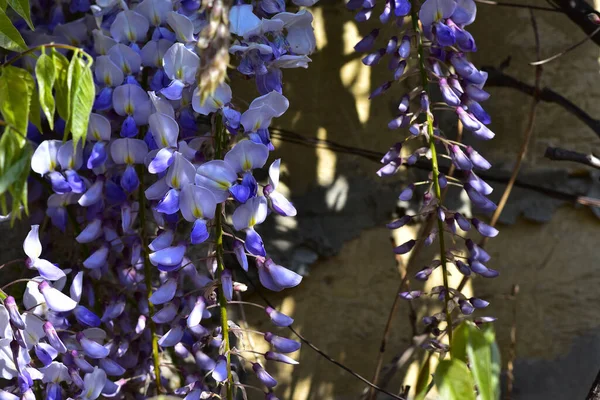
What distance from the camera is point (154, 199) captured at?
1114 millimetres

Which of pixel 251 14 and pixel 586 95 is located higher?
pixel 251 14

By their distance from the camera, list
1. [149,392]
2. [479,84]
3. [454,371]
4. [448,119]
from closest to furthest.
→ [454,371] → [479,84] → [149,392] → [448,119]

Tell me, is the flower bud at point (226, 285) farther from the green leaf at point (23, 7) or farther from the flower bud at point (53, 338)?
the green leaf at point (23, 7)

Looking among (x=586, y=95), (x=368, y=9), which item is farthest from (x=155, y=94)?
(x=586, y=95)

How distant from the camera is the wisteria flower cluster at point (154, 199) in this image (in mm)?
1034

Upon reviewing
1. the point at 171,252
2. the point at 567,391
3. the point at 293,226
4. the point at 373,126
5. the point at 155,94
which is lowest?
the point at 567,391

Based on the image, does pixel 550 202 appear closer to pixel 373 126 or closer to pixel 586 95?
pixel 586 95

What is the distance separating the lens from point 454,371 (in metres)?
0.72

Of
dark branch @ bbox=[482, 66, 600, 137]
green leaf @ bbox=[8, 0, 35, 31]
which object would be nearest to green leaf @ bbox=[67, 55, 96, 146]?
green leaf @ bbox=[8, 0, 35, 31]

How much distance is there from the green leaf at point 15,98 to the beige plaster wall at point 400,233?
0.64m

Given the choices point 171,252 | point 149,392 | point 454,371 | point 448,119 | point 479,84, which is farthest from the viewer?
point 448,119

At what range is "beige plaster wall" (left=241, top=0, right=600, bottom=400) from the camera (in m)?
1.51

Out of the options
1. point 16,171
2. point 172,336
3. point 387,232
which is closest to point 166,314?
point 172,336

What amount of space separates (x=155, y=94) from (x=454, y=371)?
60 cm
